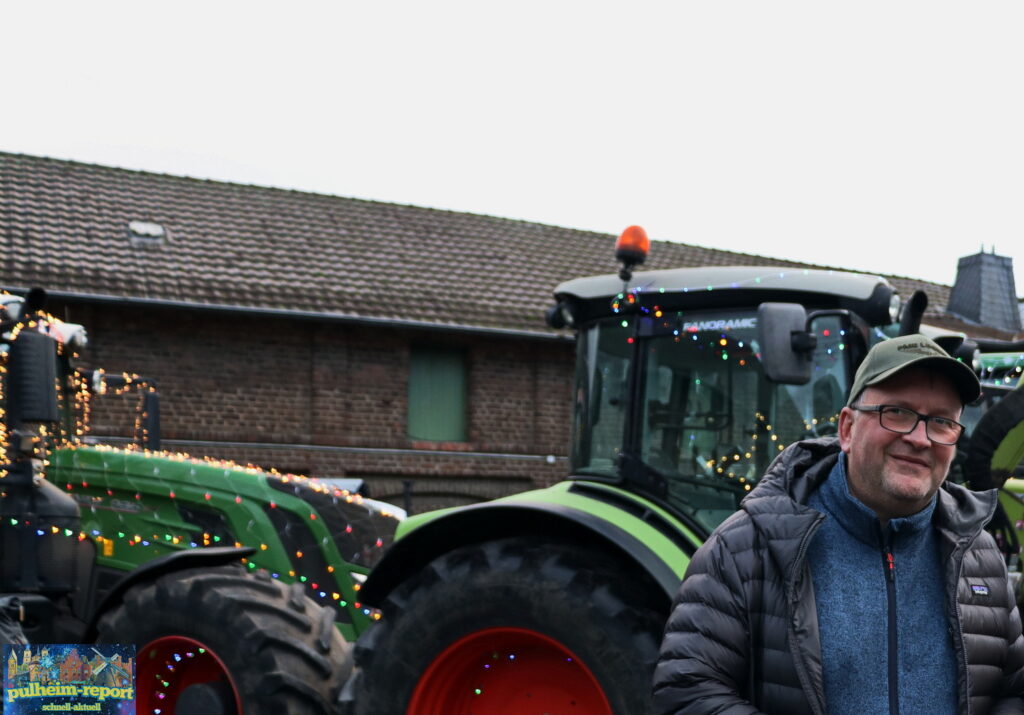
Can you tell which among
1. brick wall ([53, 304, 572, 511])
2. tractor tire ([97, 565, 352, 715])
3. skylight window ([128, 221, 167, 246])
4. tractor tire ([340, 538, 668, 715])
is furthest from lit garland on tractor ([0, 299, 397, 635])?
skylight window ([128, 221, 167, 246])

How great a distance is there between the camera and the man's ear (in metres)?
2.61

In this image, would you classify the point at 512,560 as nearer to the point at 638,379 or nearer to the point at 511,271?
the point at 638,379

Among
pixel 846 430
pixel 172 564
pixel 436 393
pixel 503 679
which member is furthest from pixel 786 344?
pixel 436 393

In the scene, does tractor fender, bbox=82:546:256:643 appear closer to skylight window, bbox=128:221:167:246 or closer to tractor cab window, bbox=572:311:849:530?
tractor cab window, bbox=572:311:849:530

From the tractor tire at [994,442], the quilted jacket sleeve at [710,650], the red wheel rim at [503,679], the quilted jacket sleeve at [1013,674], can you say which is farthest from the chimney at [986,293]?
the quilted jacket sleeve at [710,650]

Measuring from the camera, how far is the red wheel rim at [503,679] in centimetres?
460

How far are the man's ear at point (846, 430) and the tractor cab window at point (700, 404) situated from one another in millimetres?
1991

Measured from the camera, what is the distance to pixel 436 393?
67.7 ft

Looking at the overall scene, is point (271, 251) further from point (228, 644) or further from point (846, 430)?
point (846, 430)

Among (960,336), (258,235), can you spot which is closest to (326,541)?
(960,336)

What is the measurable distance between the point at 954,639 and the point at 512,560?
228cm

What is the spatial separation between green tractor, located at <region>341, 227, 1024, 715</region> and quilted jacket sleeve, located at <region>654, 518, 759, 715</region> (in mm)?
1718

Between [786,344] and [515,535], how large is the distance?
1.22 metres

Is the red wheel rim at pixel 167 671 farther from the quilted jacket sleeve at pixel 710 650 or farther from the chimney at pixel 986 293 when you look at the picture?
the chimney at pixel 986 293
